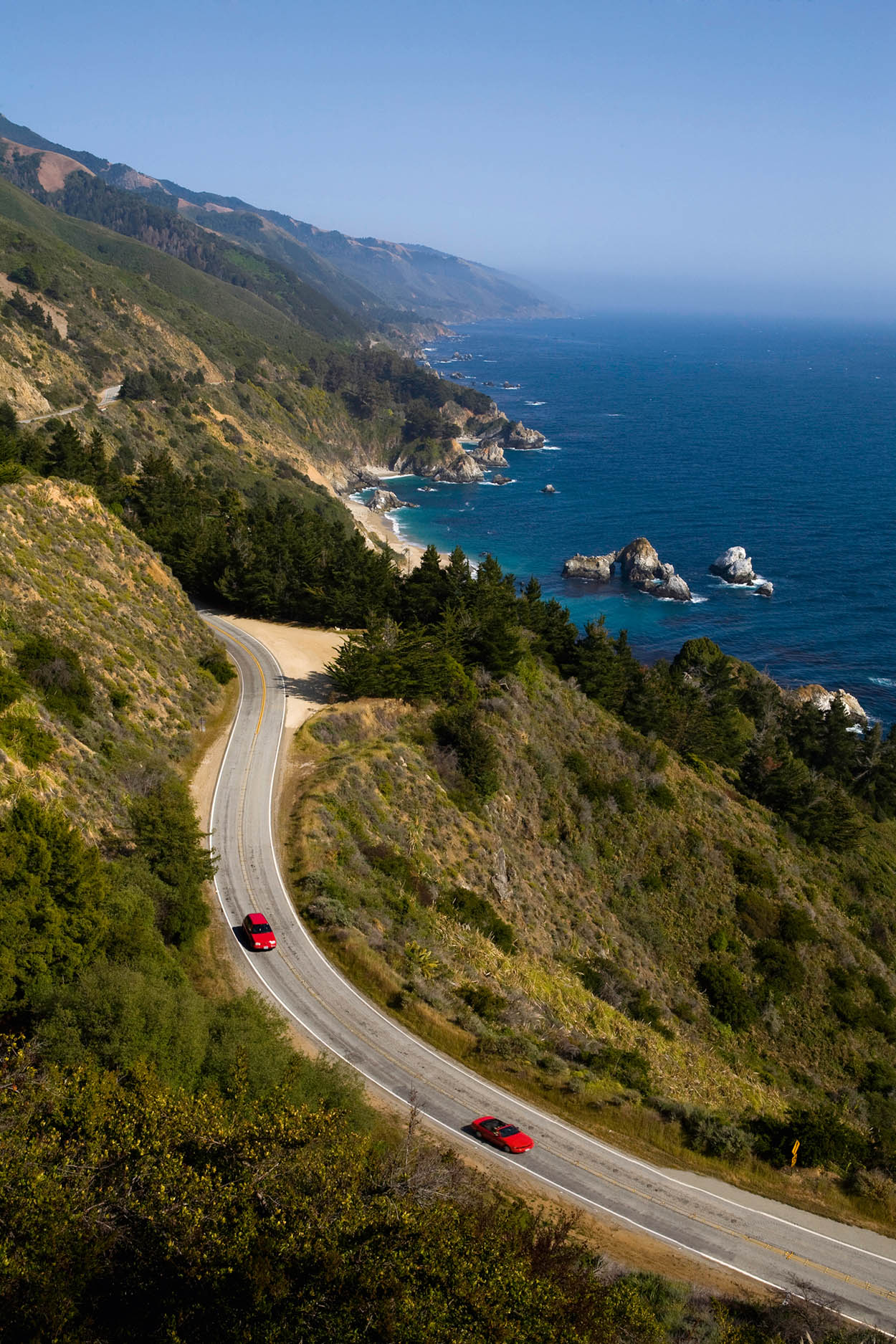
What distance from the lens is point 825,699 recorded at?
284 ft

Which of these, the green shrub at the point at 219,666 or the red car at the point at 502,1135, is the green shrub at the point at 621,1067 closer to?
the red car at the point at 502,1135

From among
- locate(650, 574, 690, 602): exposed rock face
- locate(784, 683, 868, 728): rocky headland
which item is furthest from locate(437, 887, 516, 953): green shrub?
locate(650, 574, 690, 602): exposed rock face

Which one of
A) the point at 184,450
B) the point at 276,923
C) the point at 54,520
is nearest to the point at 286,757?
the point at 276,923

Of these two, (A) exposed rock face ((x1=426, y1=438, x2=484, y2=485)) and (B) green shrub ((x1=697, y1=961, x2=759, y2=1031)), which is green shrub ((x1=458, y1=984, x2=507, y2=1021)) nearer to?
(B) green shrub ((x1=697, y1=961, x2=759, y2=1031))

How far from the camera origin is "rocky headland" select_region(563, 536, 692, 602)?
384 ft

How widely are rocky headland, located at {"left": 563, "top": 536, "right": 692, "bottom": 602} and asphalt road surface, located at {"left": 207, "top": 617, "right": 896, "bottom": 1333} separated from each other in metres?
→ 96.9

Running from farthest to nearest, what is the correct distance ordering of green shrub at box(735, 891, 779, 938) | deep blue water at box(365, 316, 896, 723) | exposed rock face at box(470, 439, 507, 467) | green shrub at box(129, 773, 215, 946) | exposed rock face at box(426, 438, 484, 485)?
exposed rock face at box(470, 439, 507, 467) < exposed rock face at box(426, 438, 484, 485) < deep blue water at box(365, 316, 896, 723) < green shrub at box(735, 891, 779, 938) < green shrub at box(129, 773, 215, 946)

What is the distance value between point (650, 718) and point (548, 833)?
17.8 meters

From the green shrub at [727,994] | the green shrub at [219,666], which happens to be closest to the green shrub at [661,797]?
the green shrub at [727,994]

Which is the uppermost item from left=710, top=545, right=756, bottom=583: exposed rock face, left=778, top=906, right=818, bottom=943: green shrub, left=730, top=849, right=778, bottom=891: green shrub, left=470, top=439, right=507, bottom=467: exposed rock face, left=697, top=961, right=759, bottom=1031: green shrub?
left=470, top=439, right=507, bottom=467: exposed rock face

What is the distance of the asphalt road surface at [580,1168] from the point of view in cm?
2052

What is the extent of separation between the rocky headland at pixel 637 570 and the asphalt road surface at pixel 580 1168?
318 ft

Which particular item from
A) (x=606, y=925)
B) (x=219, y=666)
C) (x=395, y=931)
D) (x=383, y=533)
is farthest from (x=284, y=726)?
(x=383, y=533)

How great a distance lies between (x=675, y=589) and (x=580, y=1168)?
101352mm
